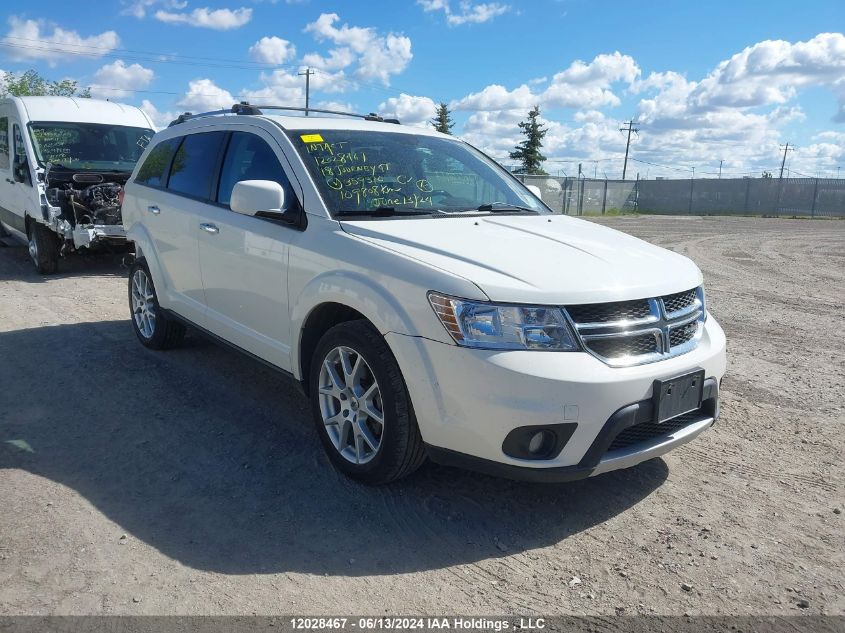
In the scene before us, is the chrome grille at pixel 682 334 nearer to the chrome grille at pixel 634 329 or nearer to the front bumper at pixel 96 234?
the chrome grille at pixel 634 329

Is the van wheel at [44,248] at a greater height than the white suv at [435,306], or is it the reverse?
the white suv at [435,306]

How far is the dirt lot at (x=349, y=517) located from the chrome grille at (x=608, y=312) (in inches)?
39.2

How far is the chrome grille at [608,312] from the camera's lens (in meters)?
3.04

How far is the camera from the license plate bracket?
3.10 metres

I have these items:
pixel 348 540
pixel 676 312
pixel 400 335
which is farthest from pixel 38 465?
pixel 676 312

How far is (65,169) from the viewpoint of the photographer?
966 cm

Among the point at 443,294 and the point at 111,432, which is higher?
the point at 443,294

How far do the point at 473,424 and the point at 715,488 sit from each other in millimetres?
1544

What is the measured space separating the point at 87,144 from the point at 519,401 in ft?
31.5

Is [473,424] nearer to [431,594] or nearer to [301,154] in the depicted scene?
[431,594]

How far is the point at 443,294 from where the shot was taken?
10.00ft

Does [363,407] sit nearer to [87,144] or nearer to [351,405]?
[351,405]

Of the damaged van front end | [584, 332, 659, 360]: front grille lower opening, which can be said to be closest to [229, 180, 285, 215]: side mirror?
[584, 332, 659, 360]: front grille lower opening

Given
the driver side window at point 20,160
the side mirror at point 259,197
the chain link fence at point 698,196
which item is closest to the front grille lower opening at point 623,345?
the side mirror at point 259,197
